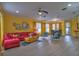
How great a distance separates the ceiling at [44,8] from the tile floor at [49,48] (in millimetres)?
545

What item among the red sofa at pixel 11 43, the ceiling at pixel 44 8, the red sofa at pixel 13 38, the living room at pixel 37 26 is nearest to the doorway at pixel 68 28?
the living room at pixel 37 26

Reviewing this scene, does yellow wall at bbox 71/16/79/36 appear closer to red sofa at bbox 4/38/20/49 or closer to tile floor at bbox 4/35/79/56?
tile floor at bbox 4/35/79/56

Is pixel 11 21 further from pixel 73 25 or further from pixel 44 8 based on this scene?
pixel 73 25

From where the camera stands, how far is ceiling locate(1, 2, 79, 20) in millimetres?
3246

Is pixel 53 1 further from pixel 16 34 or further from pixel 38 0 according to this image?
pixel 16 34

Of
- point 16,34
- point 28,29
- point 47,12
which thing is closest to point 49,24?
point 47,12

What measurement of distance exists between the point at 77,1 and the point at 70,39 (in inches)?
35.2

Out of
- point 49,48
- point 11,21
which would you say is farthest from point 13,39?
point 49,48

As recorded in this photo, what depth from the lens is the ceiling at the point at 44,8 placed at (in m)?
3.25

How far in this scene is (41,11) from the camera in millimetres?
3326

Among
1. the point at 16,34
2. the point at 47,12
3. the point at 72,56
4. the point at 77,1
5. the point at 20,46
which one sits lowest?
the point at 72,56

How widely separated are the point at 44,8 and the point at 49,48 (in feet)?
3.08

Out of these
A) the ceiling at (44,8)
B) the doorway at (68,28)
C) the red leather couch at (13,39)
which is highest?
the ceiling at (44,8)

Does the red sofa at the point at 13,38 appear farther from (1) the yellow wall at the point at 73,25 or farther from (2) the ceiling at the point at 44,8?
(1) the yellow wall at the point at 73,25
